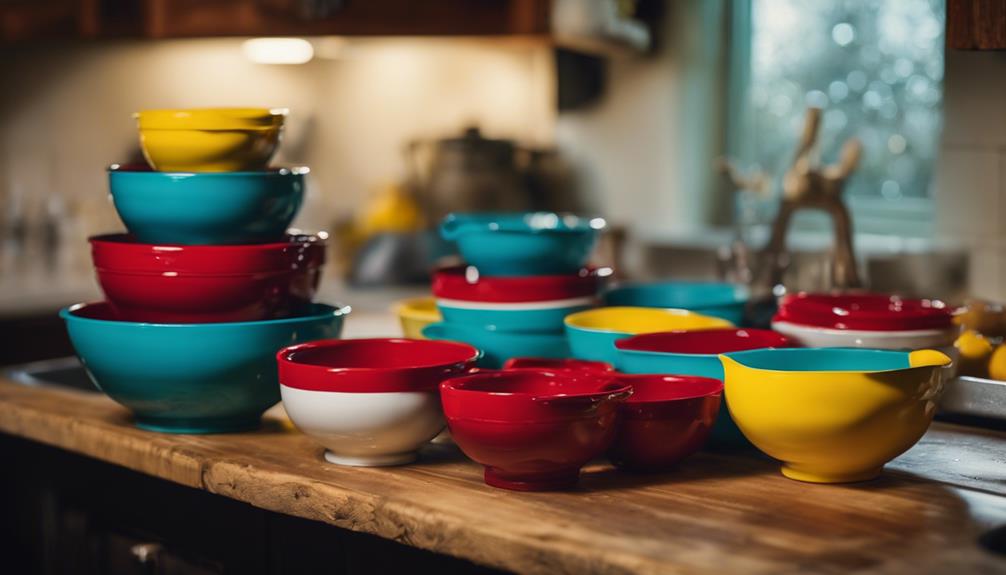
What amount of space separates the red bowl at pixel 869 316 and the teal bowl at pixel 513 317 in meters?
0.26

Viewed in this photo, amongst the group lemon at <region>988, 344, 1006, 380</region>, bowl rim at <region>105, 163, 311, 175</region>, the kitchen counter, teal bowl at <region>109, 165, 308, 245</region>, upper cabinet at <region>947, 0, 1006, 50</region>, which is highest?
upper cabinet at <region>947, 0, 1006, 50</region>

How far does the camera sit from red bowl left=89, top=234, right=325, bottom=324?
52.7 inches

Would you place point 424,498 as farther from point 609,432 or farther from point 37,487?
point 37,487

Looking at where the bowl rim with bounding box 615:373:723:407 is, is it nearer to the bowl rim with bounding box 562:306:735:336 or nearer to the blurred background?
the bowl rim with bounding box 562:306:735:336

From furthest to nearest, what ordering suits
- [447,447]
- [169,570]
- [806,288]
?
[806,288] → [169,570] → [447,447]

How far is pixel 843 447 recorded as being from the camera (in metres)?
1.08

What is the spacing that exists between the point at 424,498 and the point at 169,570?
1.55 feet

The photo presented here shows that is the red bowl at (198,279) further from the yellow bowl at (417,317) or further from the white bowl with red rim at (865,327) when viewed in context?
the white bowl with red rim at (865,327)

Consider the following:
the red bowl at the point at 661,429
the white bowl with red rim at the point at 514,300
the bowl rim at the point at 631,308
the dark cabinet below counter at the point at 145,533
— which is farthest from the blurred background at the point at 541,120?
the dark cabinet below counter at the point at 145,533

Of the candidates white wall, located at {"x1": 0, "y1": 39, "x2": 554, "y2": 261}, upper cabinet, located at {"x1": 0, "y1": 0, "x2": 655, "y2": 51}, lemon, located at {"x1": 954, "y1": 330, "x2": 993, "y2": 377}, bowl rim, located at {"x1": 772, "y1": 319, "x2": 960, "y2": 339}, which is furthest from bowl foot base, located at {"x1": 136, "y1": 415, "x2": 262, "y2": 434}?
white wall, located at {"x1": 0, "y1": 39, "x2": 554, "y2": 261}

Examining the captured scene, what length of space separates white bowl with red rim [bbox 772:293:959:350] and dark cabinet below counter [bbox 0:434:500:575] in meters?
0.45

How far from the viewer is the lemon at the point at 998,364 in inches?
52.5

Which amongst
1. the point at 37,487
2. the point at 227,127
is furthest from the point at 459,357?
the point at 37,487

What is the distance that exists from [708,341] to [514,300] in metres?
0.23
